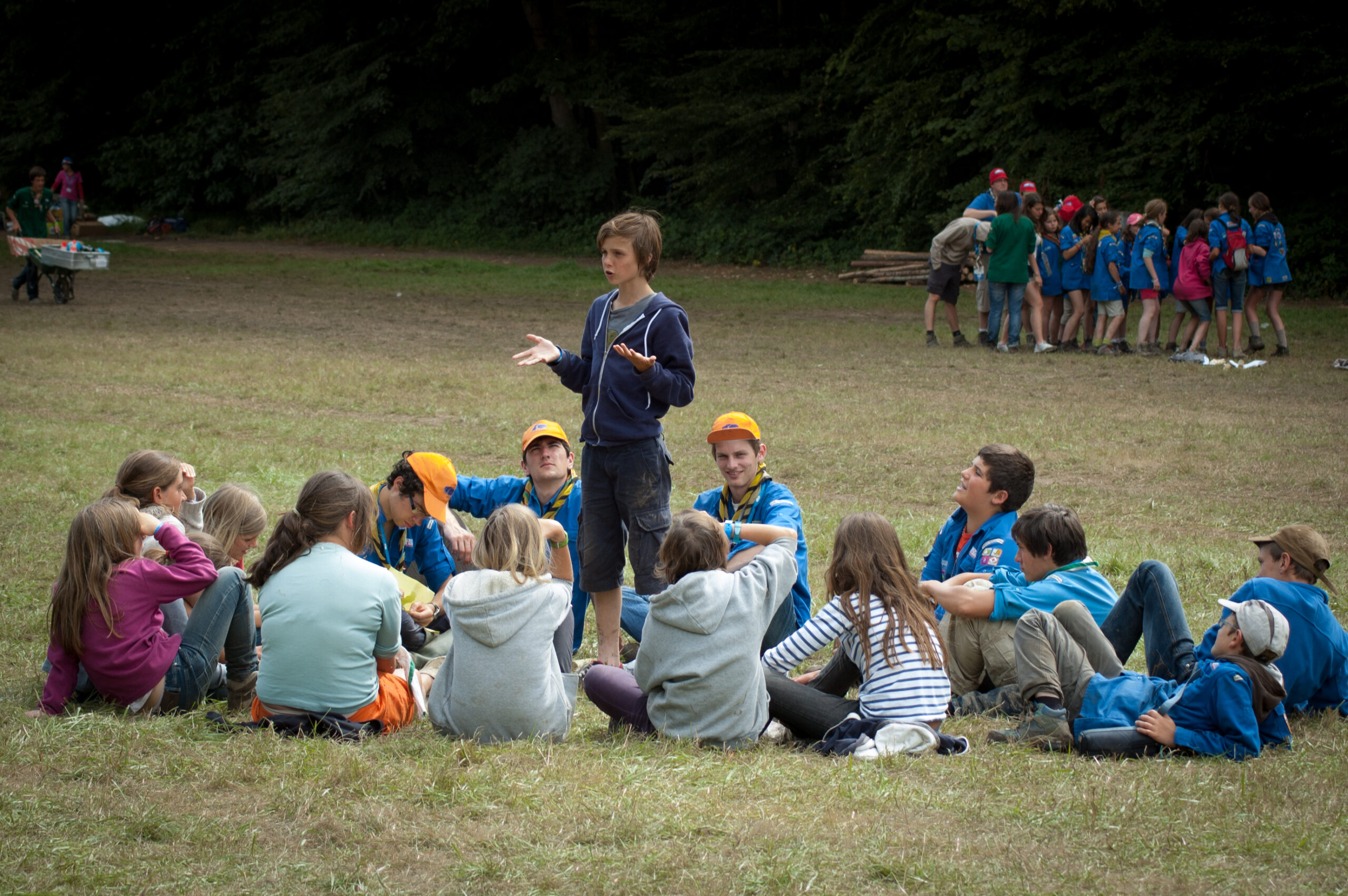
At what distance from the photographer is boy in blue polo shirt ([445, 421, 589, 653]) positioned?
579cm

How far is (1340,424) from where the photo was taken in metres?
10.4

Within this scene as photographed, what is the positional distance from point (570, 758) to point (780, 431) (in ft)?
22.0

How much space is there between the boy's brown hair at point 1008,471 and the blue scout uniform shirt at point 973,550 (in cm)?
13

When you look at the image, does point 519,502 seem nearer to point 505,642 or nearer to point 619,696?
point 619,696

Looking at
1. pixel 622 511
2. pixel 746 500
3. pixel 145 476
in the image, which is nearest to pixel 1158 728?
pixel 746 500

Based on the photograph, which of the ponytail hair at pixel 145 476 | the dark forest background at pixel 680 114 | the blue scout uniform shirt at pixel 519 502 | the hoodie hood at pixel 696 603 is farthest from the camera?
the dark forest background at pixel 680 114

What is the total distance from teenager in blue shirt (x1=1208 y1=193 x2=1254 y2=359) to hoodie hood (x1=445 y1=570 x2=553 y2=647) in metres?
12.1

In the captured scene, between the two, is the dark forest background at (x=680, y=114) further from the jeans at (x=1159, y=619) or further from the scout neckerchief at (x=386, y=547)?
the scout neckerchief at (x=386, y=547)

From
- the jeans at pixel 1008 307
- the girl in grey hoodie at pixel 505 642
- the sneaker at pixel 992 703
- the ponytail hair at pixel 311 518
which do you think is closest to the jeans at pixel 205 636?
the ponytail hair at pixel 311 518

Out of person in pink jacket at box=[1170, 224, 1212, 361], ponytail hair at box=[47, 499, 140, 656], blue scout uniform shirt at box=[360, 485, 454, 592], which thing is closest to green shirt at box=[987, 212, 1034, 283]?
person in pink jacket at box=[1170, 224, 1212, 361]

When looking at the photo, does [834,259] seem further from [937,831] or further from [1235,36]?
[937,831]

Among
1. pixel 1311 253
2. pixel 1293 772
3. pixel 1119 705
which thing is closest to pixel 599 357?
pixel 1119 705

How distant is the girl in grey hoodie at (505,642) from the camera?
4.14 m

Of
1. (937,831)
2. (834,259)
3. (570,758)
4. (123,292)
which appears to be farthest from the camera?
(834,259)
